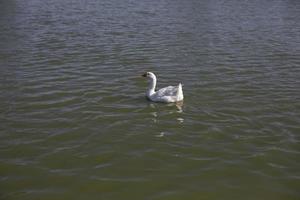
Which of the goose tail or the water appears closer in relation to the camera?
the water

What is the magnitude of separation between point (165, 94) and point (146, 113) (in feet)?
3.57

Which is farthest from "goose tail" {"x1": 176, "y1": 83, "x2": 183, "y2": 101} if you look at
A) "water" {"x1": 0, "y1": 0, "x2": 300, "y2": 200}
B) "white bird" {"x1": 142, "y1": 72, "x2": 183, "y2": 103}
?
"water" {"x1": 0, "y1": 0, "x2": 300, "y2": 200}

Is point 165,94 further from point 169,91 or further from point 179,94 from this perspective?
point 179,94

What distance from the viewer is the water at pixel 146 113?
8914mm

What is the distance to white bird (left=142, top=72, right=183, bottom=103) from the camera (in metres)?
13.0

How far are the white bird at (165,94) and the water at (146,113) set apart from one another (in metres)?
0.28

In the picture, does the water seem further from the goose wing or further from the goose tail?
the goose wing

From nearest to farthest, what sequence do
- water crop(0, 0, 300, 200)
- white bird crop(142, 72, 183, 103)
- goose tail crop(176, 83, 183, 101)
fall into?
water crop(0, 0, 300, 200) < goose tail crop(176, 83, 183, 101) < white bird crop(142, 72, 183, 103)

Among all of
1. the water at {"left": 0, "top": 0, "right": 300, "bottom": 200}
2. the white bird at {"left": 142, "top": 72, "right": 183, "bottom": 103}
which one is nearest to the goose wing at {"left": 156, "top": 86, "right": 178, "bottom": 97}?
the white bird at {"left": 142, "top": 72, "right": 183, "bottom": 103}

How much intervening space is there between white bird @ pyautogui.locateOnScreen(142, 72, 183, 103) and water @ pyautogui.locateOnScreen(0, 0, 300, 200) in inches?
11.0

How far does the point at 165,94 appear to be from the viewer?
43.8ft

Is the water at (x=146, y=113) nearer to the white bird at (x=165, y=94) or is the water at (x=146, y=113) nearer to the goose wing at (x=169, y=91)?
the white bird at (x=165, y=94)

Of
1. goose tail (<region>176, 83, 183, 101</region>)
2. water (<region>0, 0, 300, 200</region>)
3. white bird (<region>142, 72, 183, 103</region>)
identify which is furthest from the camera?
white bird (<region>142, 72, 183, 103</region>)

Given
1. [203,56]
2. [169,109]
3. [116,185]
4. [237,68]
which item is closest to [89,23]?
[203,56]
